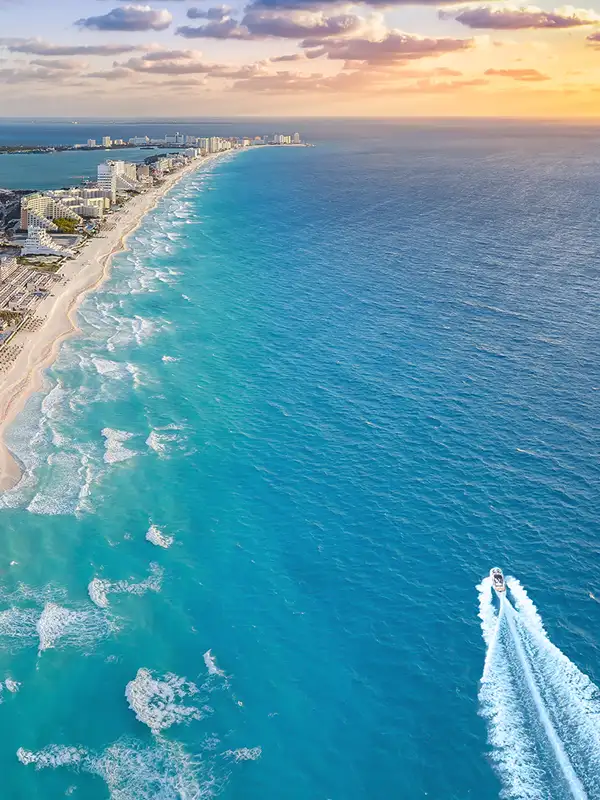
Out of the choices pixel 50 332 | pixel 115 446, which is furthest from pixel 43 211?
pixel 115 446

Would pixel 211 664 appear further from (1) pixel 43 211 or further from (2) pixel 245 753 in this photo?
(1) pixel 43 211

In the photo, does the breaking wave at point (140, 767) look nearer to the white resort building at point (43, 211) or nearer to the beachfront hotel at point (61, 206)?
the beachfront hotel at point (61, 206)

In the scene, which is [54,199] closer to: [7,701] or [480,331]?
[480,331]

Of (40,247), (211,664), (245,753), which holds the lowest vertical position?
(245,753)

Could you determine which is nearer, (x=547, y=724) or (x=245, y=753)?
(x=245, y=753)

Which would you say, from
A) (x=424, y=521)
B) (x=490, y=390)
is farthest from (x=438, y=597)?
(x=490, y=390)

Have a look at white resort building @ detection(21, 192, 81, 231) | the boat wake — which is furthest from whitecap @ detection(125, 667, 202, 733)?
white resort building @ detection(21, 192, 81, 231)
